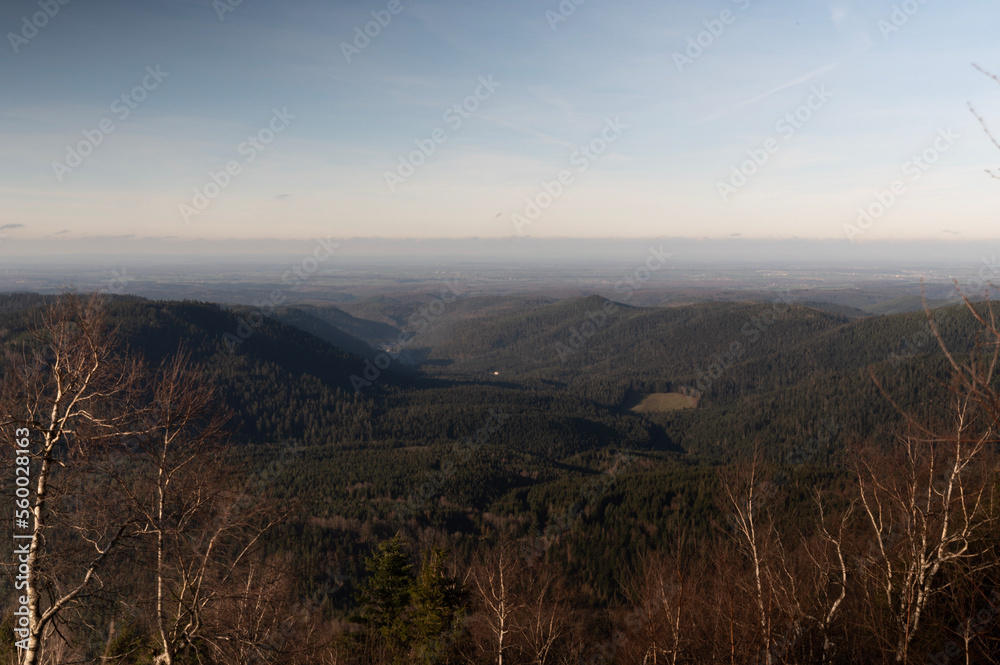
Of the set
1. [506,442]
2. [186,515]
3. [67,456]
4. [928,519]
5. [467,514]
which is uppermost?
[67,456]

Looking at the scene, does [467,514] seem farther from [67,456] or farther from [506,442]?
[67,456]

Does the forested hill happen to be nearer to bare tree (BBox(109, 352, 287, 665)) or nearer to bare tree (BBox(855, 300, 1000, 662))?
bare tree (BBox(855, 300, 1000, 662))

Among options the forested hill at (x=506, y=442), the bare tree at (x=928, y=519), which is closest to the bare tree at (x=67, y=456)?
the bare tree at (x=928, y=519)

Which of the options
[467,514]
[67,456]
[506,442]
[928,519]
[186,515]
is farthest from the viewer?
[506,442]

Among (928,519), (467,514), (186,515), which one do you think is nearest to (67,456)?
(186,515)

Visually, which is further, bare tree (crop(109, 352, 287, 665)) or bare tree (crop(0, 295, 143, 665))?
bare tree (crop(109, 352, 287, 665))

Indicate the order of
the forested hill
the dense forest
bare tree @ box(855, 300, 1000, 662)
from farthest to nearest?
the forested hill
bare tree @ box(855, 300, 1000, 662)
the dense forest

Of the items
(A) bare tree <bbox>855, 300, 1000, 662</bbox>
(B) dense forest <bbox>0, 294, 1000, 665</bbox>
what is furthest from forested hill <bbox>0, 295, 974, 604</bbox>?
(A) bare tree <bbox>855, 300, 1000, 662</bbox>

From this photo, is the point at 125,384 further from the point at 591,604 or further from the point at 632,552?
the point at 632,552
